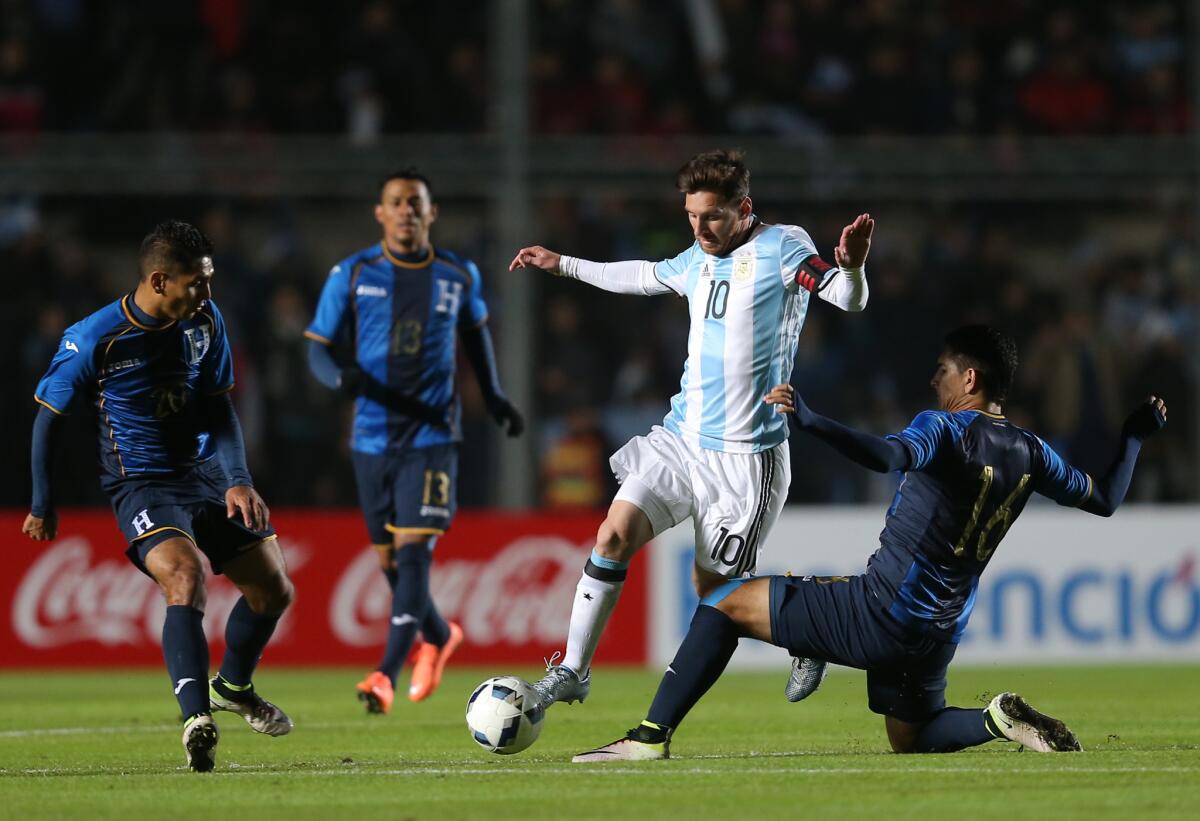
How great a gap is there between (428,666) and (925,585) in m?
3.65

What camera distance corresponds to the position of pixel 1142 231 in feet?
50.3

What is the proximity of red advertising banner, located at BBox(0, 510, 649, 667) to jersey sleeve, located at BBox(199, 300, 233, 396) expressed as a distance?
5.73 meters

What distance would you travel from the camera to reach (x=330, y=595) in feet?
41.7

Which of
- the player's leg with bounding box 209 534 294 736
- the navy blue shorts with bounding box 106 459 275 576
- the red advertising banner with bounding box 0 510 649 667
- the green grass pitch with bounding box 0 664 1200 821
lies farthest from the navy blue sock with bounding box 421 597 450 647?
the red advertising banner with bounding box 0 510 649 667

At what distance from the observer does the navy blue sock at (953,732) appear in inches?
245

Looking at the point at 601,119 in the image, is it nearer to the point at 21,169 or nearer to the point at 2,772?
the point at 21,169

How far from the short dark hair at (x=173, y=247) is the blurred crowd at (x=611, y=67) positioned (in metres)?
8.36

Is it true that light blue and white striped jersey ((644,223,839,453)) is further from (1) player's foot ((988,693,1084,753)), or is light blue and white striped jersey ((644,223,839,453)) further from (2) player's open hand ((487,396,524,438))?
(2) player's open hand ((487,396,524,438))

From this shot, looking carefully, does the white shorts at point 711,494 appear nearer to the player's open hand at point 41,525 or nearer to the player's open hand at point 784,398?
the player's open hand at point 784,398

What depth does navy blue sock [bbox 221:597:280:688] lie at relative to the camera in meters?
7.17

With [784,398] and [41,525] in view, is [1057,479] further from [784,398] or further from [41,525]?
[41,525]

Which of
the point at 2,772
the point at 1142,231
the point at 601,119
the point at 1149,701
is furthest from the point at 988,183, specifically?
the point at 2,772

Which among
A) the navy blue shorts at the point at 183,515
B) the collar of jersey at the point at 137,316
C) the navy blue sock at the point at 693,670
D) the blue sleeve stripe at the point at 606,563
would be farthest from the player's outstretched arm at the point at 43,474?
the navy blue sock at the point at 693,670

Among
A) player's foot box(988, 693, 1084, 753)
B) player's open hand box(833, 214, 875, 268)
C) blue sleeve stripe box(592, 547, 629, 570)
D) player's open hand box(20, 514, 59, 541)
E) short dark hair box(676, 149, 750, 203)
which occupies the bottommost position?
player's foot box(988, 693, 1084, 753)
